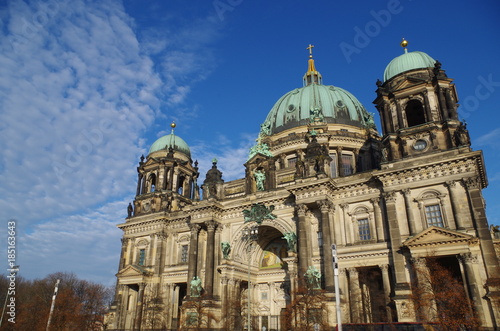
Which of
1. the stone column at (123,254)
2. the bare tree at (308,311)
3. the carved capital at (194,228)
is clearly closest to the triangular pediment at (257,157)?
the carved capital at (194,228)

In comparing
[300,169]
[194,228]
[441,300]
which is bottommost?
[441,300]

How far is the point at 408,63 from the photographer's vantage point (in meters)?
37.3

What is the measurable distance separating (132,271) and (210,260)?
1109 centimetres

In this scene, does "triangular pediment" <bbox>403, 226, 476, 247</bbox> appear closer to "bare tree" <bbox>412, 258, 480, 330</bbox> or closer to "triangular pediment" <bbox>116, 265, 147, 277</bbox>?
"bare tree" <bbox>412, 258, 480, 330</bbox>

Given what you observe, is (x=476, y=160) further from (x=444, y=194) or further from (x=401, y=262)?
(x=401, y=262)

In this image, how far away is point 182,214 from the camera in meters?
44.9

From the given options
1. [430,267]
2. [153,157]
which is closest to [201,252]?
[153,157]

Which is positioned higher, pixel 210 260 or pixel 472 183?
pixel 472 183

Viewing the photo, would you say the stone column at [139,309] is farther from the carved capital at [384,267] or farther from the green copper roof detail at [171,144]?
the carved capital at [384,267]

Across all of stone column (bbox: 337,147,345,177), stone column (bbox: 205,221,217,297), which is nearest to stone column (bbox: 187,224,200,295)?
stone column (bbox: 205,221,217,297)

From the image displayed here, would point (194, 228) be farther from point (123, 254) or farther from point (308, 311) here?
point (308, 311)

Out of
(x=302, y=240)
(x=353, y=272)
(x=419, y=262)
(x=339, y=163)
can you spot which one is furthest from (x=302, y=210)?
(x=339, y=163)

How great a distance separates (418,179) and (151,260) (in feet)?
99.2

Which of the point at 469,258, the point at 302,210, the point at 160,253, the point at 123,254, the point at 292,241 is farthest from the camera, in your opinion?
the point at 123,254
